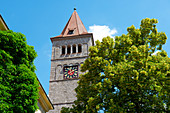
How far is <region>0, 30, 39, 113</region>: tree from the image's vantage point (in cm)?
930

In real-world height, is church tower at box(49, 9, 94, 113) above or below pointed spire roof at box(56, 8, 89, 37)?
below

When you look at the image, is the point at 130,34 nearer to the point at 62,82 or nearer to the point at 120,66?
the point at 120,66

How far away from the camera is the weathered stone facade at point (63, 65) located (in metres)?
29.5

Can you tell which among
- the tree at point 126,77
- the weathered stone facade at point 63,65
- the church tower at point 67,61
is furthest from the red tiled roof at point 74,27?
the tree at point 126,77

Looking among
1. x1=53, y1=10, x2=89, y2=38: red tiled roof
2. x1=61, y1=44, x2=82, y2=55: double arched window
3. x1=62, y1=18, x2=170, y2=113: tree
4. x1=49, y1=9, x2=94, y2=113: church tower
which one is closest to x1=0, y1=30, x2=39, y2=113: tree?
x1=62, y1=18, x2=170, y2=113: tree

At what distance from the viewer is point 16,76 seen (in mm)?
9789

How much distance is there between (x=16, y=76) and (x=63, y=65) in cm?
2234

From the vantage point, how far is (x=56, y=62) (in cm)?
3262

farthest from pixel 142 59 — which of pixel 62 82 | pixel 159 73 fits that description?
pixel 62 82

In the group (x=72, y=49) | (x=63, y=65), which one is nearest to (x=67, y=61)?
(x=63, y=65)

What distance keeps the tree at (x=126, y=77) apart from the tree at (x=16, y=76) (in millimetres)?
3743

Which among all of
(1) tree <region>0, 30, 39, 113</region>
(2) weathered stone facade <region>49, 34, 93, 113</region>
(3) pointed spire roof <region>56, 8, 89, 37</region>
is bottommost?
(1) tree <region>0, 30, 39, 113</region>

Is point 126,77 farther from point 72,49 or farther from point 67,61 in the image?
point 72,49

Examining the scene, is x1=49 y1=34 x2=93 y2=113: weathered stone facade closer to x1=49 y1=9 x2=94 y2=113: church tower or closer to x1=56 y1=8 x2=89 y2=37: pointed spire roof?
x1=49 y1=9 x2=94 y2=113: church tower
